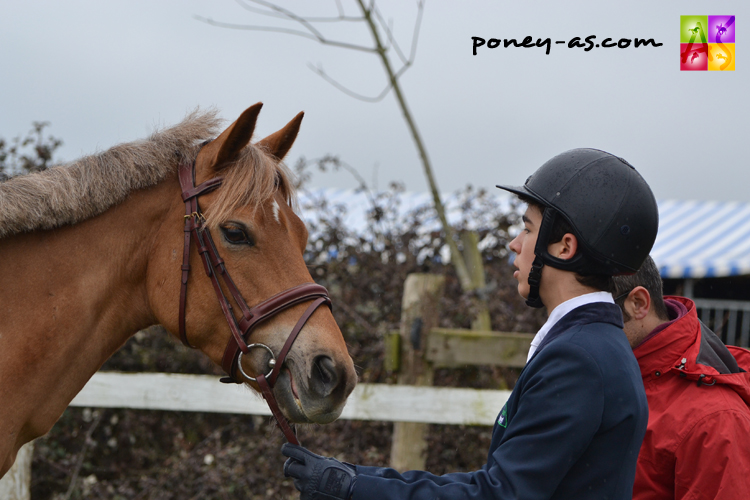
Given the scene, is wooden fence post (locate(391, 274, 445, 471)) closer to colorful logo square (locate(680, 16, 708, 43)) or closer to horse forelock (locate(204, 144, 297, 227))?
horse forelock (locate(204, 144, 297, 227))

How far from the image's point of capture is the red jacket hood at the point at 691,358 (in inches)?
69.4

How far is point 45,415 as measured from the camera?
5.92ft

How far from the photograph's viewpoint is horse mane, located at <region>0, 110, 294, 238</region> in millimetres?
1807

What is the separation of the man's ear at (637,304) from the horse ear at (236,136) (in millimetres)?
1439

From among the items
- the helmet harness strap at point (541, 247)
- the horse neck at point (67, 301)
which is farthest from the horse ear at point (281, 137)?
the helmet harness strap at point (541, 247)

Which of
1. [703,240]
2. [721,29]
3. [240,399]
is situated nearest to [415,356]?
[240,399]

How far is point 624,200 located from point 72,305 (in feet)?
5.79

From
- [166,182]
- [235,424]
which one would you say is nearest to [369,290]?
[235,424]

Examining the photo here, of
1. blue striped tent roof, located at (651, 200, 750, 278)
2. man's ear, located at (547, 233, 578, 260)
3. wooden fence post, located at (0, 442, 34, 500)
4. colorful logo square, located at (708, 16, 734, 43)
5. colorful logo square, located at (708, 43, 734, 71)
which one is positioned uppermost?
colorful logo square, located at (708, 16, 734, 43)

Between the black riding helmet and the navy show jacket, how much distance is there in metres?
0.23

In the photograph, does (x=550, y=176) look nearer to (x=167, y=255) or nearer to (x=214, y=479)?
(x=167, y=255)

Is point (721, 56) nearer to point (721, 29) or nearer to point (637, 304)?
point (721, 29)

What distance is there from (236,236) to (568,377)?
1.19m

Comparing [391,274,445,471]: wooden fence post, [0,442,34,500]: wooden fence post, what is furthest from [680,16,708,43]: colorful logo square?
[0,442,34,500]: wooden fence post
